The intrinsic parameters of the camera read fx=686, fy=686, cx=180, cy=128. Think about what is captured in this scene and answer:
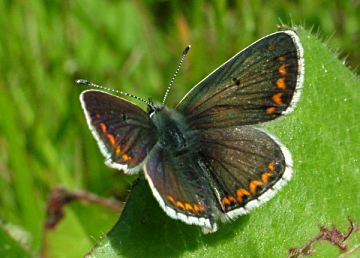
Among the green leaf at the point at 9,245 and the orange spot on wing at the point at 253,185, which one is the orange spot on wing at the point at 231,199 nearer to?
the orange spot on wing at the point at 253,185

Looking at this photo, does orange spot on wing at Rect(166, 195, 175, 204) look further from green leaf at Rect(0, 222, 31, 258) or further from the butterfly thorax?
green leaf at Rect(0, 222, 31, 258)

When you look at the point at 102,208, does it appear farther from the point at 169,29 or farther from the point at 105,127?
the point at 169,29

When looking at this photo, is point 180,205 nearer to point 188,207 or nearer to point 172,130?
point 188,207

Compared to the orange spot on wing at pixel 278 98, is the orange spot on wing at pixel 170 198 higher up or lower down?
lower down

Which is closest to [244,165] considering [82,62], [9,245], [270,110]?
[270,110]

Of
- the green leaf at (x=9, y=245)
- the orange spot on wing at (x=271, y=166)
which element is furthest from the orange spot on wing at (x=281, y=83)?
the green leaf at (x=9, y=245)

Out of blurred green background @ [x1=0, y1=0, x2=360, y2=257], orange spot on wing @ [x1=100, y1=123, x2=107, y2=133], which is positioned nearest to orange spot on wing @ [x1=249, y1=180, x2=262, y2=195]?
orange spot on wing @ [x1=100, y1=123, x2=107, y2=133]

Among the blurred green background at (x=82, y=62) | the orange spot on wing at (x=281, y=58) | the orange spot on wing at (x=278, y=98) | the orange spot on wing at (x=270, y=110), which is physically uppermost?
the orange spot on wing at (x=281, y=58)

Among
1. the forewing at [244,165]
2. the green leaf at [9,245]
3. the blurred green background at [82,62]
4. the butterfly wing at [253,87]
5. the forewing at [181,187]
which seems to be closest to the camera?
the forewing at [181,187]
